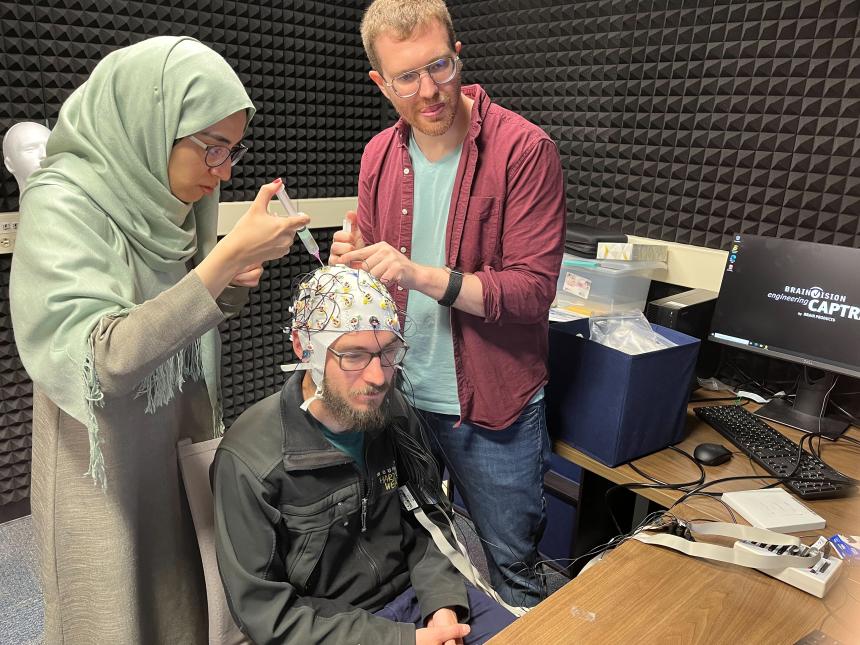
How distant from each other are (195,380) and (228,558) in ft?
1.52

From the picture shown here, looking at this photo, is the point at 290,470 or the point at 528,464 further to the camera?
the point at 528,464

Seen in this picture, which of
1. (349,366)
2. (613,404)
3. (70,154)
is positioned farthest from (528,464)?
(70,154)

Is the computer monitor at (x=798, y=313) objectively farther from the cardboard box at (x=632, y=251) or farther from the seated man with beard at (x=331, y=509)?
the seated man with beard at (x=331, y=509)

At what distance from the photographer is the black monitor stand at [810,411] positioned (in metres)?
2.03

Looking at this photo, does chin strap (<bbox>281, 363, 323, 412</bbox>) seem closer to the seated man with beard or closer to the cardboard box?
the seated man with beard

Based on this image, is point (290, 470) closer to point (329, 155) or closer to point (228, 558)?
point (228, 558)

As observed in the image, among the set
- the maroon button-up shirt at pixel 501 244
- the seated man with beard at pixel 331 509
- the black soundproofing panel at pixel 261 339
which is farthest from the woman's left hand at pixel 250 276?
the black soundproofing panel at pixel 261 339

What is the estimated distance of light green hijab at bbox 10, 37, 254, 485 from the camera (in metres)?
1.20

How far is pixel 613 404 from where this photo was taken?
1.81 metres

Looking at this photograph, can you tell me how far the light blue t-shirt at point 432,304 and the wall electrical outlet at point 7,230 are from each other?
183cm

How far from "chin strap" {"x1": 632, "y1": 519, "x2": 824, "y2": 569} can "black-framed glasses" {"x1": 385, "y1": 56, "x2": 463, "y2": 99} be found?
3.82ft

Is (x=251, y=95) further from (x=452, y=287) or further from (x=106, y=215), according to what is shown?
(x=452, y=287)

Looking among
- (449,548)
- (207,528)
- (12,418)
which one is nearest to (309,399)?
(207,528)

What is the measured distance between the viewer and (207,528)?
1452 millimetres
